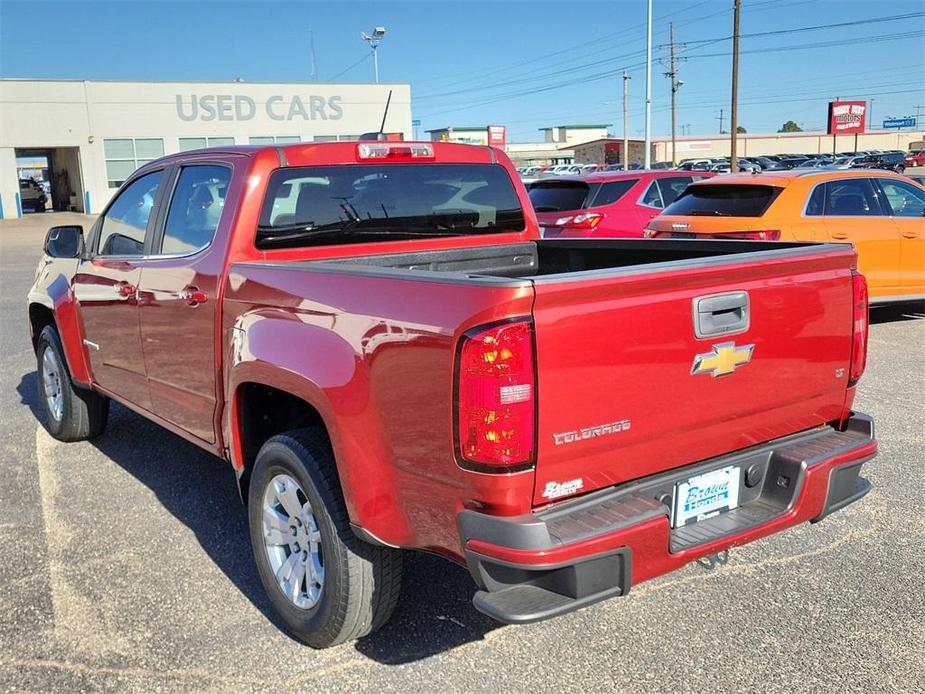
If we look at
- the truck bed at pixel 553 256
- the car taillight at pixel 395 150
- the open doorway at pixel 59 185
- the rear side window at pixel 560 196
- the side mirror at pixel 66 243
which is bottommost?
the truck bed at pixel 553 256

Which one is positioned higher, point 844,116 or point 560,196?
point 844,116

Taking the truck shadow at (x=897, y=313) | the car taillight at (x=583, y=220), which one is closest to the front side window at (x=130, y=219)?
the car taillight at (x=583, y=220)

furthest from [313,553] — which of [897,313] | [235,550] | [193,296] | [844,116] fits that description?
[844,116]

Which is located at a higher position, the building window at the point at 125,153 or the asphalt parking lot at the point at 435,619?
the building window at the point at 125,153

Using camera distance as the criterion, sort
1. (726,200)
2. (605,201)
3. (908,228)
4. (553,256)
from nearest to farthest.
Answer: (553,256)
(726,200)
(908,228)
(605,201)

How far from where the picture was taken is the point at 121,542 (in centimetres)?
424

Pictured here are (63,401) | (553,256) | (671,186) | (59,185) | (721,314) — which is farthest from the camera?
(59,185)

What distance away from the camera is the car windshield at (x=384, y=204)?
12.5ft

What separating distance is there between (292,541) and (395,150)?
194cm

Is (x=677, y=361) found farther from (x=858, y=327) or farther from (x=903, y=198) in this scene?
(x=903, y=198)

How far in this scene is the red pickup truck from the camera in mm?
2418

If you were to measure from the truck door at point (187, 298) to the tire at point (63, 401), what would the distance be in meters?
1.62

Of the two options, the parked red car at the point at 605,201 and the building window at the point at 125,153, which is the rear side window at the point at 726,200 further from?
the building window at the point at 125,153

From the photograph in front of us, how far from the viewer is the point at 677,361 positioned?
2678 millimetres
